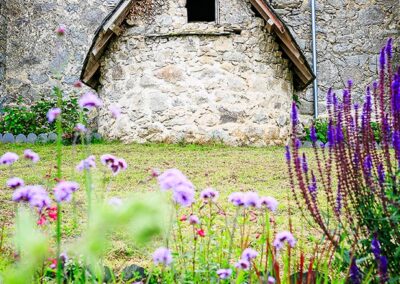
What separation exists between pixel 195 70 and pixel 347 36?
523 centimetres

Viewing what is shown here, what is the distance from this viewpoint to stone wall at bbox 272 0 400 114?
13.7 m

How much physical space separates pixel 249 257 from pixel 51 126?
11213 millimetres

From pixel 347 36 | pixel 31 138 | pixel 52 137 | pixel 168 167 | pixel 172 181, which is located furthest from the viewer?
pixel 347 36

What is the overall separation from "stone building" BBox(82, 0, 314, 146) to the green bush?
2306mm

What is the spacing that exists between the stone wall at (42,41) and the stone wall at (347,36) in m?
4.32

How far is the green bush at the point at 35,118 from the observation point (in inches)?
486

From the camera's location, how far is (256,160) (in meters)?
8.27

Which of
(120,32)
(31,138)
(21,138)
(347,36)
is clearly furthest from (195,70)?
(347,36)

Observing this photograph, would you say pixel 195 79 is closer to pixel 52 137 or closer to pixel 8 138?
pixel 52 137

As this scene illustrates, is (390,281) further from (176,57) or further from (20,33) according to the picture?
(20,33)

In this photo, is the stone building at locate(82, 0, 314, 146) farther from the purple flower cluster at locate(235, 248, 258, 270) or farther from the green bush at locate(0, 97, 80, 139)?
the purple flower cluster at locate(235, 248, 258, 270)

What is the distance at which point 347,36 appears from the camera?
1384cm

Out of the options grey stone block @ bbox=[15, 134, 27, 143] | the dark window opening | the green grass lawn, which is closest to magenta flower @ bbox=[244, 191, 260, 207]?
the green grass lawn

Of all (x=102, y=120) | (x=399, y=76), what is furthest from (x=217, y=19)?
(x=399, y=76)
